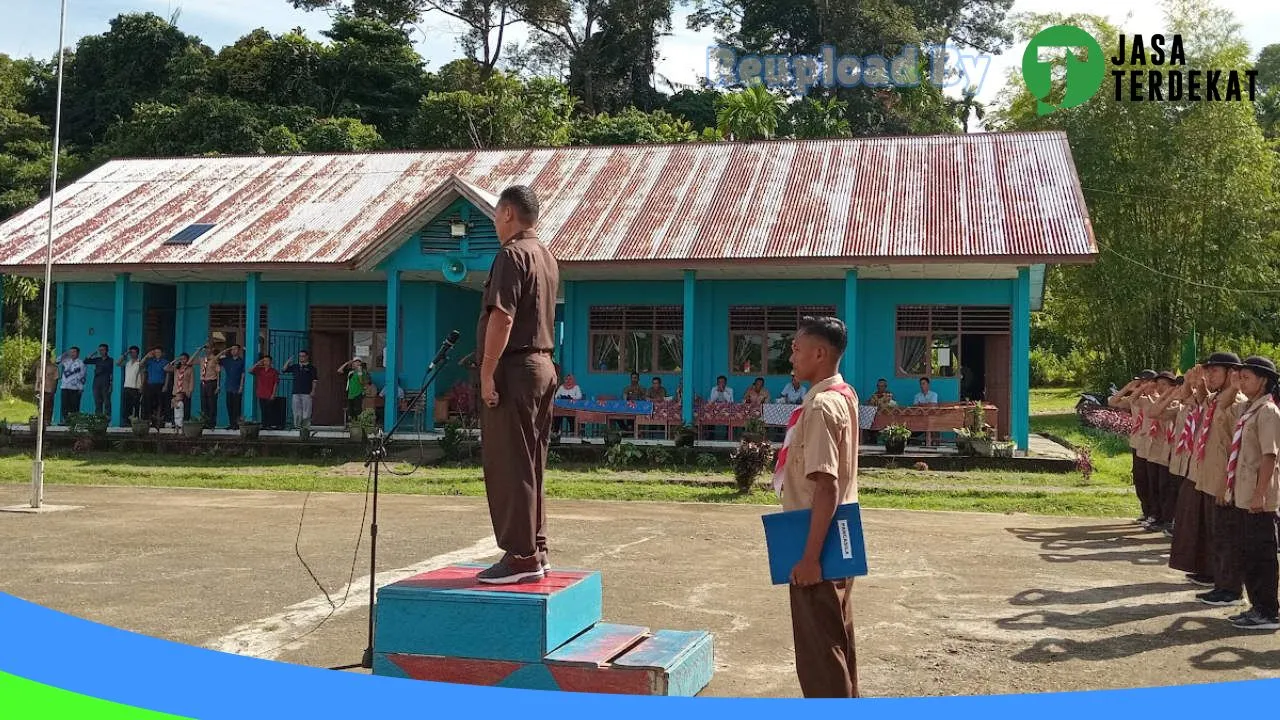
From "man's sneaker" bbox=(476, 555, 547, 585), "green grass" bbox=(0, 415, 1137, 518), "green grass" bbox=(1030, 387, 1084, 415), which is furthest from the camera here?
"green grass" bbox=(1030, 387, 1084, 415)

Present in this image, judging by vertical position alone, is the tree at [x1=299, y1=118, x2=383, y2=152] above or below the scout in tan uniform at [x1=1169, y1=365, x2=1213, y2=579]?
above

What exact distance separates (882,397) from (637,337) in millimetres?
4783

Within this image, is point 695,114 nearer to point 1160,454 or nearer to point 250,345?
point 250,345

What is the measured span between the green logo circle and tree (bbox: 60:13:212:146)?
27.3 m


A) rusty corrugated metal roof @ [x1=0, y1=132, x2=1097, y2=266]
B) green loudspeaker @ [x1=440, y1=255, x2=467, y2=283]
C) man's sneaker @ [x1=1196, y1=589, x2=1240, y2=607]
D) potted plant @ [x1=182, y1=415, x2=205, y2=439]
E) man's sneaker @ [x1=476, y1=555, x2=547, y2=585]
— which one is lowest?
man's sneaker @ [x1=1196, y1=589, x2=1240, y2=607]

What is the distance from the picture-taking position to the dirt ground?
19.2 feet

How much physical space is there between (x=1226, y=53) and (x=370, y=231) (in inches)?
773

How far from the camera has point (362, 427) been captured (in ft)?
57.7

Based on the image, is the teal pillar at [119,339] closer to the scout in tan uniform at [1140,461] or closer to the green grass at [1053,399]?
the scout in tan uniform at [1140,461]

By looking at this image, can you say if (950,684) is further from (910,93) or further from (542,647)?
(910,93)

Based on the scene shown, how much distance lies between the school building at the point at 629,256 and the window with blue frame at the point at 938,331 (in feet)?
0.12

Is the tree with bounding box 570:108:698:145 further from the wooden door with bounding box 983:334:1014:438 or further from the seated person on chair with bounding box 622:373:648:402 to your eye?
the wooden door with bounding box 983:334:1014:438

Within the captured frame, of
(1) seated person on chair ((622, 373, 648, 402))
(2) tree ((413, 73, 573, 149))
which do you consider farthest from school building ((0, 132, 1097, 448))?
(2) tree ((413, 73, 573, 149))

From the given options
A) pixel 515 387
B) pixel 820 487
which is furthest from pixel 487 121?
pixel 820 487
